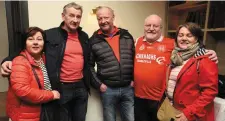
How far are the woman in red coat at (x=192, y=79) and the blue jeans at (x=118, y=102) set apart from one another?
1.37ft

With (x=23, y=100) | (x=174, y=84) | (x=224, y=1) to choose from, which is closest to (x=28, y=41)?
(x=23, y=100)

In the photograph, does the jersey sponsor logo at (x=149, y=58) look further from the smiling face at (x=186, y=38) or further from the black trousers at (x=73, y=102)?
the black trousers at (x=73, y=102)

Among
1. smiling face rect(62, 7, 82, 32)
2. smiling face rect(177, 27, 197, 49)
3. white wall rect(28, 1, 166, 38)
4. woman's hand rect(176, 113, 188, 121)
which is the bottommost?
woman's hand rect(176, 113, 188, 121)

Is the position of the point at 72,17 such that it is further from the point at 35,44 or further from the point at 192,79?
the point at 192,79

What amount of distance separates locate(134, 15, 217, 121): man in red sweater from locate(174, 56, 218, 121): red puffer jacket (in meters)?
0.24

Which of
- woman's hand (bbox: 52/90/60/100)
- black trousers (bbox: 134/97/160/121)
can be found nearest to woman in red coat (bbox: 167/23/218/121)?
black trousers (bbox: 134/97/160/121)

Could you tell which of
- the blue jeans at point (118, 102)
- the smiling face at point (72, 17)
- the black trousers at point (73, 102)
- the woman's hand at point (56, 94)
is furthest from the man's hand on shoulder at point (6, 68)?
the blue jeans at point (118, 102)

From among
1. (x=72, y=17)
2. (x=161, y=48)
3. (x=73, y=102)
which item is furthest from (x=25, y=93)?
(x=161, y=48)

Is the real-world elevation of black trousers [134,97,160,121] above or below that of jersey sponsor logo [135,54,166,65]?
below

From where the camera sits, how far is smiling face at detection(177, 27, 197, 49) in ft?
4.77

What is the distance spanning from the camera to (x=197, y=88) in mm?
1429

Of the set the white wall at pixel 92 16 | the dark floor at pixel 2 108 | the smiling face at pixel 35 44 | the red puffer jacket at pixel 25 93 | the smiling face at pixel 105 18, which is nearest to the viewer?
the red puffer jacket at pixel 25 93

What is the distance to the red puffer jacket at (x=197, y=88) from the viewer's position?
4.46 ft

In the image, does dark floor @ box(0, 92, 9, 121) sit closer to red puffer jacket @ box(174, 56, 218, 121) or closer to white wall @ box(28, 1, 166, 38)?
white wall @ box(28, 1, 166, 38)
